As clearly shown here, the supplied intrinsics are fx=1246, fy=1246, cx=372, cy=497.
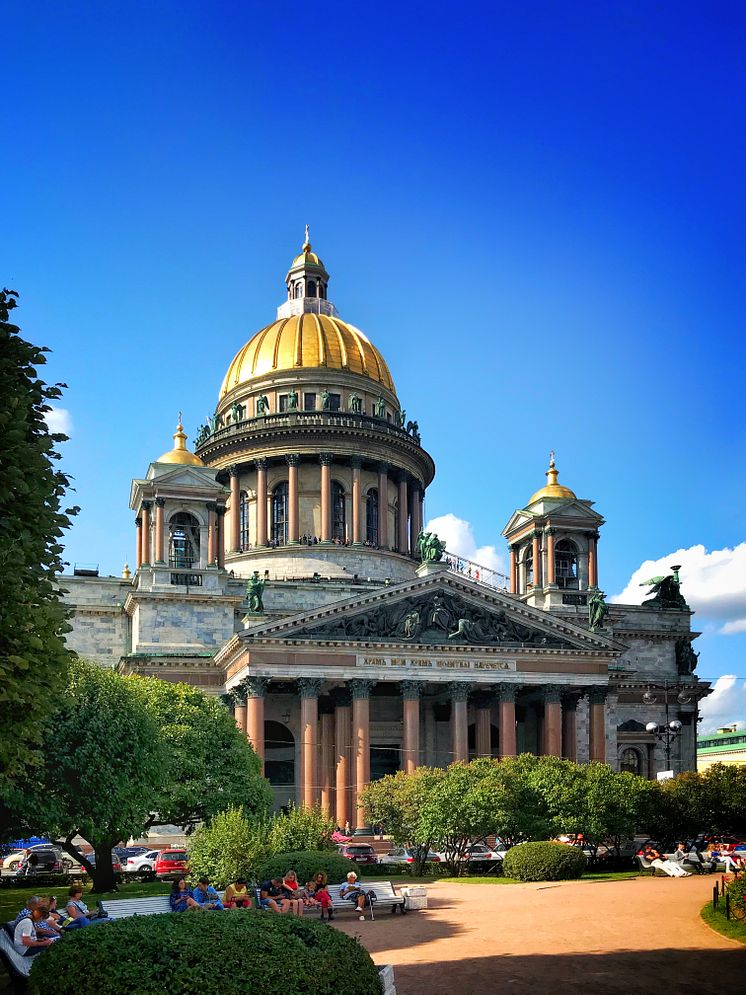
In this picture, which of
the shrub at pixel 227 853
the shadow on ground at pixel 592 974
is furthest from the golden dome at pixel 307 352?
the shadow on ground at pixel 592 974

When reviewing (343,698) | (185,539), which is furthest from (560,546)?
(185,539)

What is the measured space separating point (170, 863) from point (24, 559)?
30342 mm

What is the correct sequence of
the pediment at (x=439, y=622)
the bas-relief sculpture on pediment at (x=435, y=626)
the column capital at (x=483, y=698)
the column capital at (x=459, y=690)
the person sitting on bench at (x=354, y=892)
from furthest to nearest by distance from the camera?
the column capital at (x=483, y=698) → the column capital at (x=459, y=690) → the bas-relief sculpture on pediment at (x=435, y=626) → the pediment at (x=439, y=622) → the person sitting on bench at (x=354, y=892)

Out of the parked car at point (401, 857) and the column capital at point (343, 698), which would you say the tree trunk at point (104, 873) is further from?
the column capital at point (343, 698)

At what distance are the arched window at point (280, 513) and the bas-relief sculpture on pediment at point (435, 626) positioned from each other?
1881cm

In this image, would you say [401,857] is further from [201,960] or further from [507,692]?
[201,960]

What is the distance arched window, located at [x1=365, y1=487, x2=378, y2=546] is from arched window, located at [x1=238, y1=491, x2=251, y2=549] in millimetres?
8213

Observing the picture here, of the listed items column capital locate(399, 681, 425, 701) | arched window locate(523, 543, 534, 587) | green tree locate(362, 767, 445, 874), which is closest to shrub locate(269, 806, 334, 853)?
green tree locate(362, 767, 445, 874)

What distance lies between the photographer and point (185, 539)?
72750mm

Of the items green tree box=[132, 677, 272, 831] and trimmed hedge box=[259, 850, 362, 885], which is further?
green tree box=[132, 677, 272, 831]

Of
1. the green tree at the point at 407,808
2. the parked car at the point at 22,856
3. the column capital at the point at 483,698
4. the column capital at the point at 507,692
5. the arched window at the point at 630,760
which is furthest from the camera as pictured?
the arched window at the point at 630,760

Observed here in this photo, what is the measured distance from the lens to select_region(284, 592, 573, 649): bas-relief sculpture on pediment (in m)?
64.9

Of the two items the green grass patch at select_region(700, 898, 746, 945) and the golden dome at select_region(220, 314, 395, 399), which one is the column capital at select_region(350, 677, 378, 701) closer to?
the golden dome at select_region(220, 314, 395, 399)

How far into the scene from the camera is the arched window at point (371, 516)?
3378 inches
